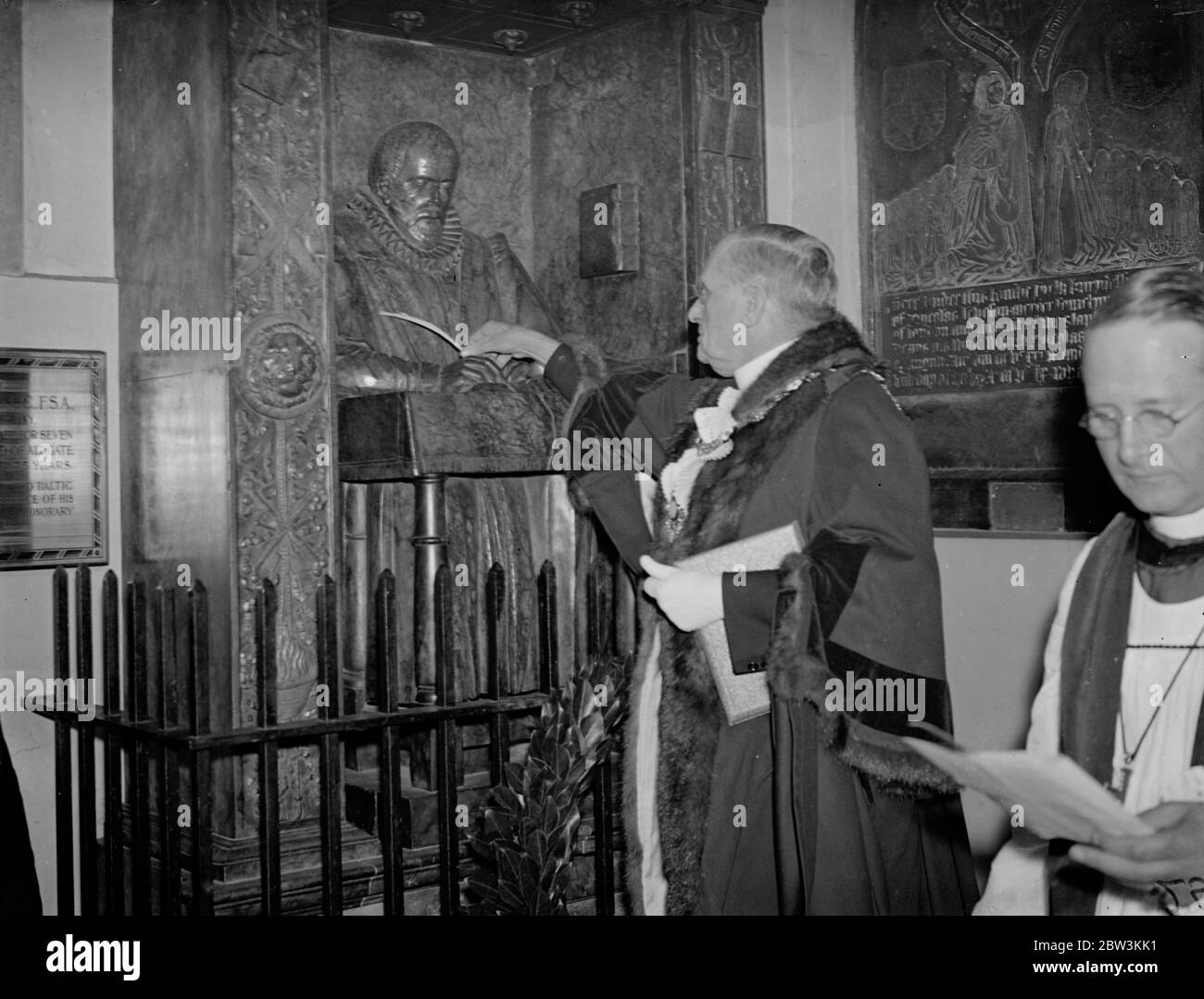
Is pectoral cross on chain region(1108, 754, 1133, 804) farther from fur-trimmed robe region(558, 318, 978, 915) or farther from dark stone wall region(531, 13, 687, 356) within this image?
dark stone wall region(531, 13, 687, 356)

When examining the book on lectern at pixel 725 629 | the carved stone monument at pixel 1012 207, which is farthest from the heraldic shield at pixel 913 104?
the book on lectern at pixel 725 629

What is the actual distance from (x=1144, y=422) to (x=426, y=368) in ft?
7.27

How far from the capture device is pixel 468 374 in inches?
141

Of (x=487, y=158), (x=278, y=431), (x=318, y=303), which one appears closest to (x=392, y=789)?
(x=278, y=431)

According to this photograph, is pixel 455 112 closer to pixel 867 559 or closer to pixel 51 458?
pixel 51 458

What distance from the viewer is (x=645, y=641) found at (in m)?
2.61

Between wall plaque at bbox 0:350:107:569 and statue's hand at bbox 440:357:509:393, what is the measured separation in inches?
32.8

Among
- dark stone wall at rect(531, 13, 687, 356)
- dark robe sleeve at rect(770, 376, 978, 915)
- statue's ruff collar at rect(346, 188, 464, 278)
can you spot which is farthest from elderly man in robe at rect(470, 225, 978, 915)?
statue's ruff collar at rect(346, 188, 464, 278)

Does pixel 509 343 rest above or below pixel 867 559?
above

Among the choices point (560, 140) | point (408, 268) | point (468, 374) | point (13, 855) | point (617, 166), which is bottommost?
point (13, 855)

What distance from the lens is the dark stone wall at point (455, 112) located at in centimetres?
395

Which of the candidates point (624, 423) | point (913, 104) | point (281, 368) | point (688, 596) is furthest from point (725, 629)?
point (913, 104)
